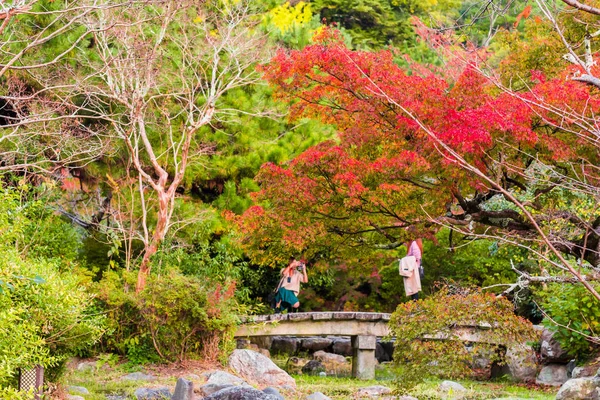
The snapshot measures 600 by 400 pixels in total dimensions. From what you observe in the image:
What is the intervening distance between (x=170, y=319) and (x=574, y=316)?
5.26 meters

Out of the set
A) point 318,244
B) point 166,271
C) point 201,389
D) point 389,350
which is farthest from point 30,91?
point 389,350

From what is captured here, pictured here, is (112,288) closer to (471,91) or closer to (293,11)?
(471,91)

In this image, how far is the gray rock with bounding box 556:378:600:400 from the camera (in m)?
8.62

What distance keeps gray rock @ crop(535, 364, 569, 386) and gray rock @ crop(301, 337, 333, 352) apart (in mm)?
4884

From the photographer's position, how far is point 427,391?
10.4 meters

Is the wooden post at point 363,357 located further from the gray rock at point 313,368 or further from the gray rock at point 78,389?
the gray rock at point 78,389

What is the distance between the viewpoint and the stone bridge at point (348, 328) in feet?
40.8

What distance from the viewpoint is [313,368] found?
44.1ft

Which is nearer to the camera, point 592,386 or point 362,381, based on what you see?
point 592,386

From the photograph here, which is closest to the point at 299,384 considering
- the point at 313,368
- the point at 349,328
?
the point at 349,328

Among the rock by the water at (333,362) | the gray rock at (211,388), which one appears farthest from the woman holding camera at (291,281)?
the gray rock at (211,388)

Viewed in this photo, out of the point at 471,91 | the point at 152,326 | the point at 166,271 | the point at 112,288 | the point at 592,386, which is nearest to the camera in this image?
the point at 592,386

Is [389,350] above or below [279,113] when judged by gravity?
below

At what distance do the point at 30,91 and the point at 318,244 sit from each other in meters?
5.92
